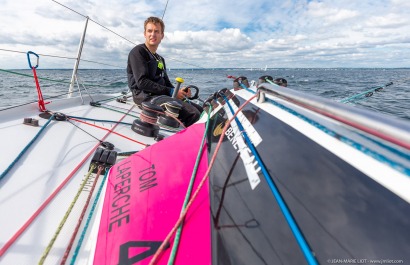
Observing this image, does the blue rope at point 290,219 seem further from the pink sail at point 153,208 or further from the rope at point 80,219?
the rope at point 80,219

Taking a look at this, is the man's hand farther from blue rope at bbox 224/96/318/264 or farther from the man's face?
blue rope at bbox 224/96/318/264

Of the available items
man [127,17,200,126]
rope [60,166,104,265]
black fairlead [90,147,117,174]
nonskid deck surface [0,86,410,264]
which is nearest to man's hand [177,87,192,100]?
man [127,17,200,126]

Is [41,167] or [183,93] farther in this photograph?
[183,93]

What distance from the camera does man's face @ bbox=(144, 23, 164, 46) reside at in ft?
9.16

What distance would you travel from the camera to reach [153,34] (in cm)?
282

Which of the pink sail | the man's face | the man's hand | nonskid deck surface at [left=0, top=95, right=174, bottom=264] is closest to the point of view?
the pink sail

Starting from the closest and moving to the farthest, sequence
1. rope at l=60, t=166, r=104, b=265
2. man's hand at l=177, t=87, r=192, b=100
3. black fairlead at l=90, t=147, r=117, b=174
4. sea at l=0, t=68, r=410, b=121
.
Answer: rope at l=60, t=166, r=104, b=265 < black fairlead at l=90, t=147, r=117, b=174 < man's hand at l=177, t=87, r=192, b=100 < sea at l=0, t=68, r=410, b=121

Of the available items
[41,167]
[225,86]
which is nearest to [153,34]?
[41,167]

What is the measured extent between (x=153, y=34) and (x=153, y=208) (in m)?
2.39

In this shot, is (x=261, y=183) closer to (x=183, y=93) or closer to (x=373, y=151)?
(x=373, y=151)

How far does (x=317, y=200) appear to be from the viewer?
2.08 ft

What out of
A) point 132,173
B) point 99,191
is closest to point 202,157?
point 132,173

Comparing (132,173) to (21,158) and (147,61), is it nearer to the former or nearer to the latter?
(21,158)

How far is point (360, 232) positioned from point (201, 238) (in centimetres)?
47
